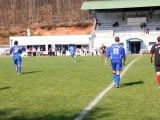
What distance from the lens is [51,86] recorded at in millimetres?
14867

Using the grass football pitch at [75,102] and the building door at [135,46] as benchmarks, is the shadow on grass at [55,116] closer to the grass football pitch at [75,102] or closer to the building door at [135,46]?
the grass football pitch at [75,102]

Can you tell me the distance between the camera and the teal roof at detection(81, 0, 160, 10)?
67.7m

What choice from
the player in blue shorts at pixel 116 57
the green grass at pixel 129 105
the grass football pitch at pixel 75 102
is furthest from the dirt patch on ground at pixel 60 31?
the green grass at pixel 129 105

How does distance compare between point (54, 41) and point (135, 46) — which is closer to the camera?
point (135, 46)

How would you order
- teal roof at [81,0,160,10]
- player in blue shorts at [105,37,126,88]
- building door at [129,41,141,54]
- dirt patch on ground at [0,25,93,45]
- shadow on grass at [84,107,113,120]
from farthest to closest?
dirt patch on ground at [0,25,93,45]
teal roof at [81,0,160,10]
building door at [129,41,141,54]
player in blue shorts at [105,37,126,88]
shadow on grass at [84,107,113,120]

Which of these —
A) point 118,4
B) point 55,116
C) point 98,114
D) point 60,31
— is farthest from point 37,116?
point 60,31

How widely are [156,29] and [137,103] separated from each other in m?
57.4

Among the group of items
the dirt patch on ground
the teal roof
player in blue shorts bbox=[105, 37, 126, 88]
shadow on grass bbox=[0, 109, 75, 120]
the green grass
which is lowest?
shadow on grass bbox=[0, 109, 75, 120]

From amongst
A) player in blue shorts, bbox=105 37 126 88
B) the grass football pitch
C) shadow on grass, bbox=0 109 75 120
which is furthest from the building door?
shadow on grass, bbox=0 109 75 120

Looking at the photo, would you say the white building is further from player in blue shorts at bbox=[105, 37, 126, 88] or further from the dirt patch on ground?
player in blue shorts at bbox=[105, 37, 126, 88]

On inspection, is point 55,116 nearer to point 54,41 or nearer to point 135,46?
point 135,46

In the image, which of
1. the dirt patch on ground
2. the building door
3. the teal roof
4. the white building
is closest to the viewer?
the building door

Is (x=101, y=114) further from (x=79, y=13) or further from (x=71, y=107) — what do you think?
(x=79, y=13)

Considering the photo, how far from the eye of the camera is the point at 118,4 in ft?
228
